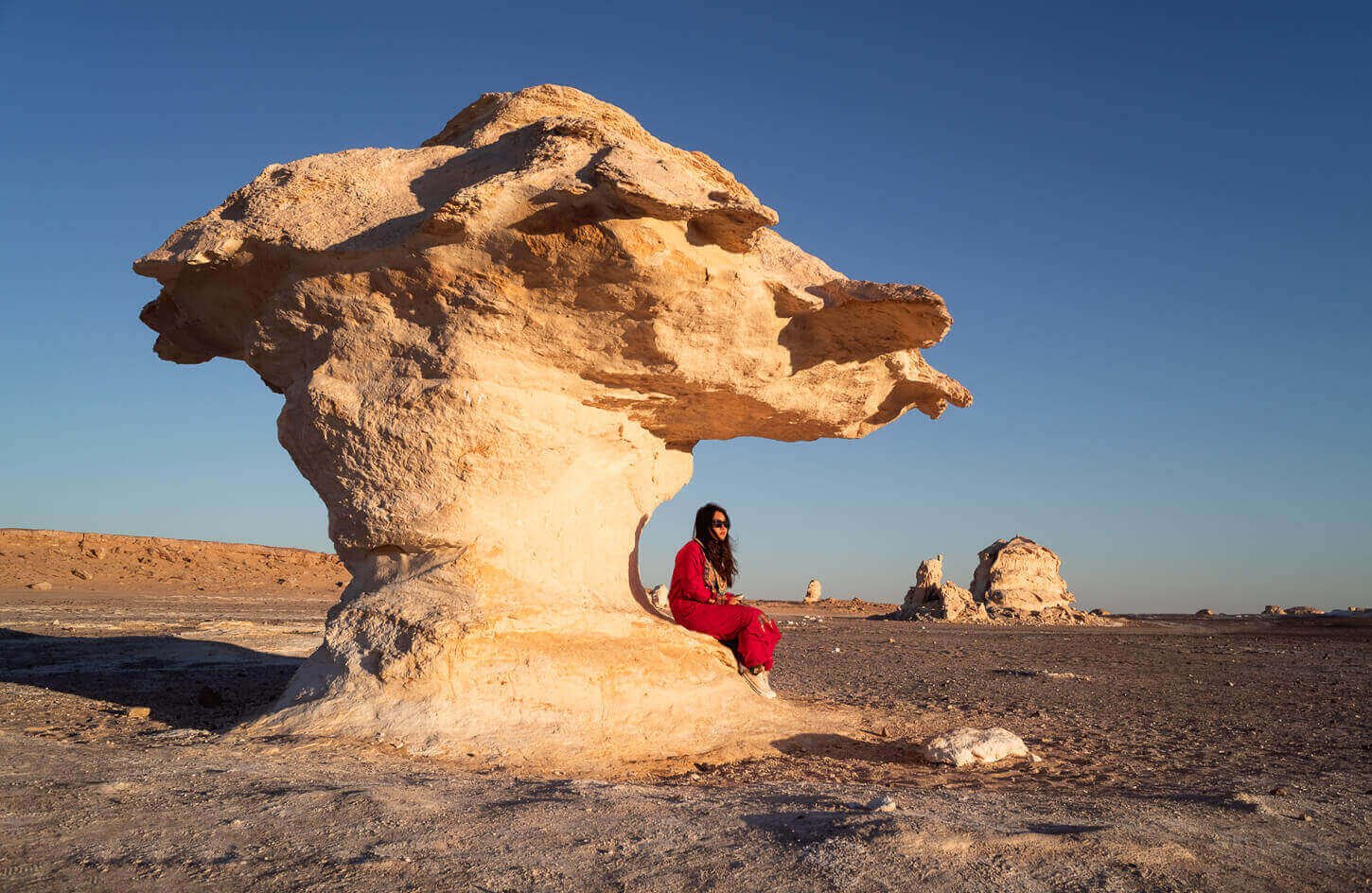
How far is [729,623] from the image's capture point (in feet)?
21.5

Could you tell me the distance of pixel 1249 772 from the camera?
4.92m

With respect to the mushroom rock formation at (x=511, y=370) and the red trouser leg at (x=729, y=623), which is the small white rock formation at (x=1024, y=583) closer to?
the red trouser leg at (x=729, y=623)

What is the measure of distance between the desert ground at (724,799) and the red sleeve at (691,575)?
1339 millimetres

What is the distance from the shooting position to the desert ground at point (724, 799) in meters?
2.66

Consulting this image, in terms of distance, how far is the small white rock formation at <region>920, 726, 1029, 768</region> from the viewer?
512 centimetres

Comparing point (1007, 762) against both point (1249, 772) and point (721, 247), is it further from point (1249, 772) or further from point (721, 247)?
point (721, 247)

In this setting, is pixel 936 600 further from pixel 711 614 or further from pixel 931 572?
pixel 711 614

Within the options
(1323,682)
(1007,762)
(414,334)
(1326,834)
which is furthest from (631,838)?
(1323,682)

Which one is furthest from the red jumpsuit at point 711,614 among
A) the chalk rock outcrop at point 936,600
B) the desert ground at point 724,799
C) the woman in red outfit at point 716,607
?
the chalk rock outcrop at point 936,600

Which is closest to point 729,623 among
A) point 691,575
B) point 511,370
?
point 691,575

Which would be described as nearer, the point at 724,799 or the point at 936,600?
the point at 724,799

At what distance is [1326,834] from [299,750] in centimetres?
448

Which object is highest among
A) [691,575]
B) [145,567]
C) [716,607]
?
[691,575]

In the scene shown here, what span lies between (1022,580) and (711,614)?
727 inches
